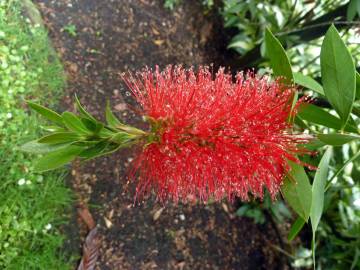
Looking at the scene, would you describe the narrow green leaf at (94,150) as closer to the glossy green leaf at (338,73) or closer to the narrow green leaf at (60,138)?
the narrow green leaf at (60,138)

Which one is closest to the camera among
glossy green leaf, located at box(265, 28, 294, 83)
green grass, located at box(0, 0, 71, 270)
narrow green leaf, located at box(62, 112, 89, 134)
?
narrow green leaf, located at box(62, 112, 89, 134)

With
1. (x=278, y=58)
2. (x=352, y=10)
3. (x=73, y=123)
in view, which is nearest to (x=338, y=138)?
(x=278, y=58)

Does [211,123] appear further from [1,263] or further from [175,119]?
[1,263]

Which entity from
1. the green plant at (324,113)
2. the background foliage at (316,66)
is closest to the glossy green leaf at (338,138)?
the green plant at (324,113)

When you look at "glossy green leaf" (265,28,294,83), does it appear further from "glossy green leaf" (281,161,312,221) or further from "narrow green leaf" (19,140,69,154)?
"narrow green leaf" (19,140,69,154)

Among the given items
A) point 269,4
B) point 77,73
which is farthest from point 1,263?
point 269,4

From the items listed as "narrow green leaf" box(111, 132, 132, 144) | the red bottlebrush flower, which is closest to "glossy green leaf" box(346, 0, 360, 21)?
the red bottlebrush flower
